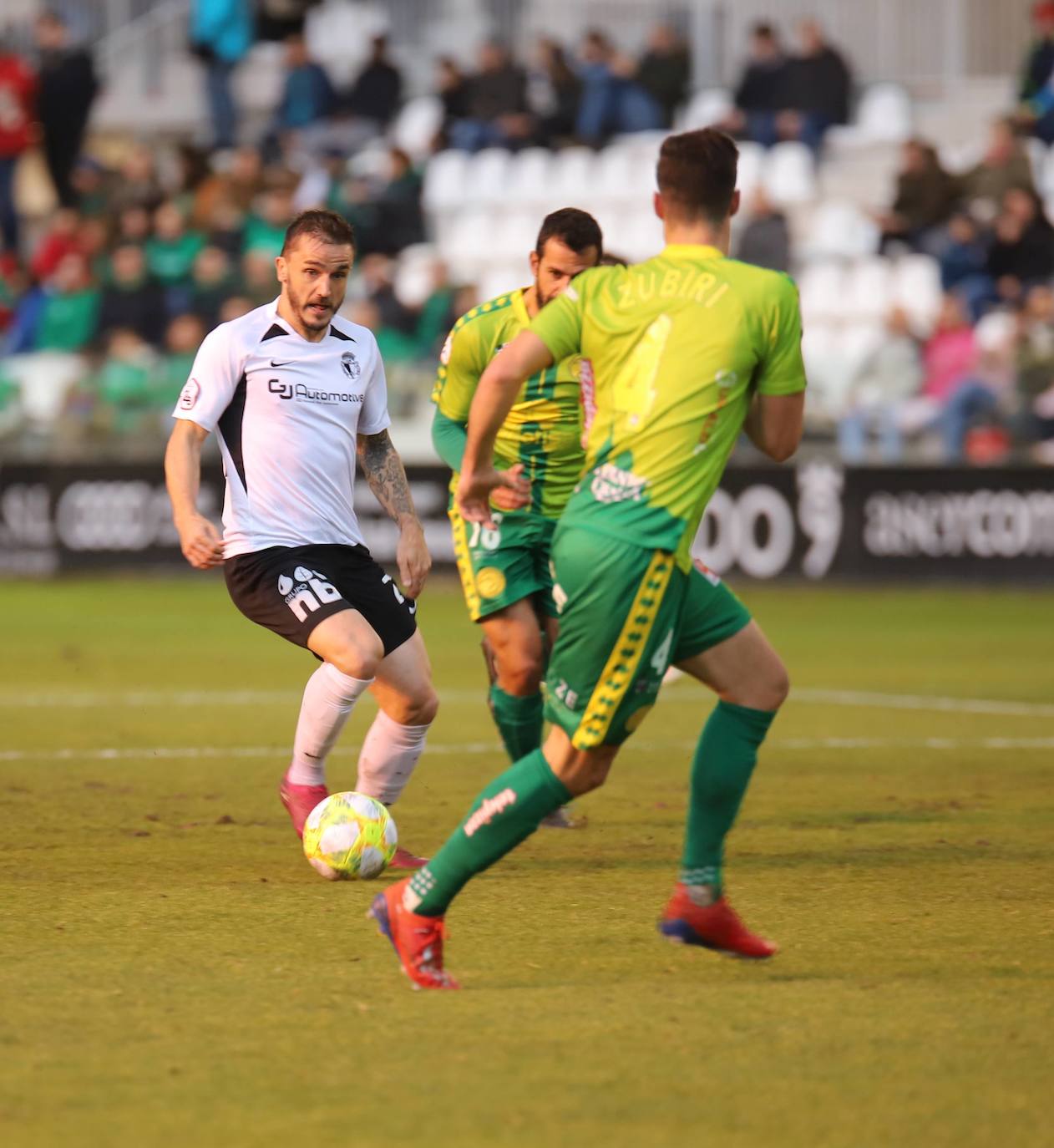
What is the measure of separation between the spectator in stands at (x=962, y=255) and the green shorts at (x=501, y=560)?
542 inches

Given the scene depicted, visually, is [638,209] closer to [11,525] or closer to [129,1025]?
[11,525]

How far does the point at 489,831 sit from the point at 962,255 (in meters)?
16.5

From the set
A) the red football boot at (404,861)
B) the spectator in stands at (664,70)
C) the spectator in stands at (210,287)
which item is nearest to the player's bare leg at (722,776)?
the red football boot at (404,861)

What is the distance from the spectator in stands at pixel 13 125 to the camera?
25.1m

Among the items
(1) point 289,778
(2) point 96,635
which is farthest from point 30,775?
(2) point 96,635

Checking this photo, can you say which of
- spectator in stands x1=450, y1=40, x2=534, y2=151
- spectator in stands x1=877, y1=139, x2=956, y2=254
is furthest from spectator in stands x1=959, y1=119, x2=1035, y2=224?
spectator in stands x1=450, y1=40, x2=534, y2=151

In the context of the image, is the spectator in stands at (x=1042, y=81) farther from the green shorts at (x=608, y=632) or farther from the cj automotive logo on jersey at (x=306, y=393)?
the green shorts at (x=608, y=632)

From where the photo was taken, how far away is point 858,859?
23.2ft

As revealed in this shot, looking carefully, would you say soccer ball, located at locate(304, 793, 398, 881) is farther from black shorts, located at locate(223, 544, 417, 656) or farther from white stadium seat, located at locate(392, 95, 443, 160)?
white stadium seat, located at locate(392, 95, 443, 160)

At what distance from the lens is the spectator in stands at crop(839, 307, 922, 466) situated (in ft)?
59.1

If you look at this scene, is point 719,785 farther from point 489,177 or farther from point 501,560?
point 489,177

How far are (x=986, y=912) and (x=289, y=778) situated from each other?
2.29 meters

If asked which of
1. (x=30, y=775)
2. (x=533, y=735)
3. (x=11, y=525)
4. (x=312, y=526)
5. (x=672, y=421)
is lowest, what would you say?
(x=11, y=525)

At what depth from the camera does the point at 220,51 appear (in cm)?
2588
